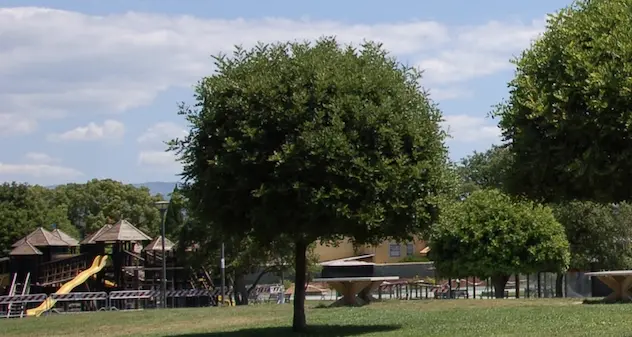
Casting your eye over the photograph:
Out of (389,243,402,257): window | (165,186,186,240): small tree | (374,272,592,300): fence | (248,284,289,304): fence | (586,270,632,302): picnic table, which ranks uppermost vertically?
(165,186,186,240): small tree

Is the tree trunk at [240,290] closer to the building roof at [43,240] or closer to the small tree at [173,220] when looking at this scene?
the small tree at [173,220]

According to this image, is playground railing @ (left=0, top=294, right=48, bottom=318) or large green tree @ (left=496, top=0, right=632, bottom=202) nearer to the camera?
large green tree @ (left=496, top=0, right=632, bottom=202)

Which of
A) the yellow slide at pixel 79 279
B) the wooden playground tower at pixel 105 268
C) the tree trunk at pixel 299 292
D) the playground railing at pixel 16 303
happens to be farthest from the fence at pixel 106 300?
the tree trunk at pixel 299 292

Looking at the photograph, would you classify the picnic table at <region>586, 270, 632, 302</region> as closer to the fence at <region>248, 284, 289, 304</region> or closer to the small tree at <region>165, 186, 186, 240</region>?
the fence at <region>248, 284, 289, 304</region>

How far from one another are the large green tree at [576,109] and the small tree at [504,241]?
25.0 m

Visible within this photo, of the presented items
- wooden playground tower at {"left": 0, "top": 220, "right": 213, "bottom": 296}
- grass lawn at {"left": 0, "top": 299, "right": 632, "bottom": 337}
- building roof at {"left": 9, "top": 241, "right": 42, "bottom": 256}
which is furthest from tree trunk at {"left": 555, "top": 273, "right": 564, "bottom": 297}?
building roof at {"left": 9, "top": 241, "right": 42, "bottom": 256}

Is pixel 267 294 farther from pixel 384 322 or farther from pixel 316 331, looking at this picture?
pixel 316 331

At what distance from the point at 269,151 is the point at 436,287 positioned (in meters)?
33.1

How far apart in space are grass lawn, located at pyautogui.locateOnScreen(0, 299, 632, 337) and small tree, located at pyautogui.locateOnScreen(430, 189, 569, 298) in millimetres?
8493

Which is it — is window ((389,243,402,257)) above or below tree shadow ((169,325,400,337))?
above

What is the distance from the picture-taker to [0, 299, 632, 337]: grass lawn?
758 inches

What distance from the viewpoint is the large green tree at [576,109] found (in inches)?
467

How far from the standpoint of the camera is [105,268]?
5997 centimetres

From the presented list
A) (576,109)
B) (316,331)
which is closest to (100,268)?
(316,331)
